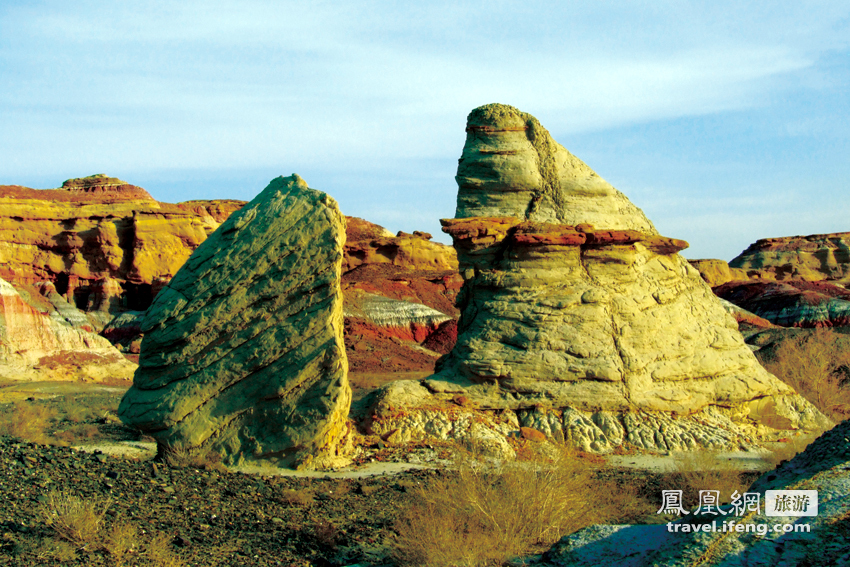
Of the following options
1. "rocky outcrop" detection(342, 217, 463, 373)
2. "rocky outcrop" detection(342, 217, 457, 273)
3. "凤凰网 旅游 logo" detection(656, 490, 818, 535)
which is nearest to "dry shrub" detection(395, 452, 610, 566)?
"凤凰网 旅游 logo" detection(656, 490, 818, 535)

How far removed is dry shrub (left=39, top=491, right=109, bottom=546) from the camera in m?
5.84

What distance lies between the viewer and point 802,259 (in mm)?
79625

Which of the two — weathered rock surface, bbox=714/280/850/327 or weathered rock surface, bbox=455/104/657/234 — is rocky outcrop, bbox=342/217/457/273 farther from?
weathered rock surface, bbox=455/104/657/234

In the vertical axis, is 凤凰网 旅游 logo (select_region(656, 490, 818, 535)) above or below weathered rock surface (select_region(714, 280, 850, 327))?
below

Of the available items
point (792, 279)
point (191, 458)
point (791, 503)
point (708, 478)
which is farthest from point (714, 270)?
point (791, 503)

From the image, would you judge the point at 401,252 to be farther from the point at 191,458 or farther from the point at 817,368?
the point at 191,458

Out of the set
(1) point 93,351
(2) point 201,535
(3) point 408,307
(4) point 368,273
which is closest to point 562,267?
(2) point 201,535

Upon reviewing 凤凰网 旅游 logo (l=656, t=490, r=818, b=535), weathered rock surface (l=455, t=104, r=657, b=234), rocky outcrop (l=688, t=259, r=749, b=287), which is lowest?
凤凰网 旅游 logo (l=656, t=490, r=818, b=535)

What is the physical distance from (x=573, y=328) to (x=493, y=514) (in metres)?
5.85

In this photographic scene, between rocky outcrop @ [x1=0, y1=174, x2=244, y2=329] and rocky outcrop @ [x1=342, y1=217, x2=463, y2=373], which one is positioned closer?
rocky outcrop @ [x1=342, y1=217, x2=463, y2=373]

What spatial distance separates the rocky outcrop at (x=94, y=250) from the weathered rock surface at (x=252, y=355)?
104 ft

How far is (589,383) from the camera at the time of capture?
1195cm

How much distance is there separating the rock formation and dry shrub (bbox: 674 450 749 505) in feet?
6.76

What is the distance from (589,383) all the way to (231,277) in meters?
5.90
